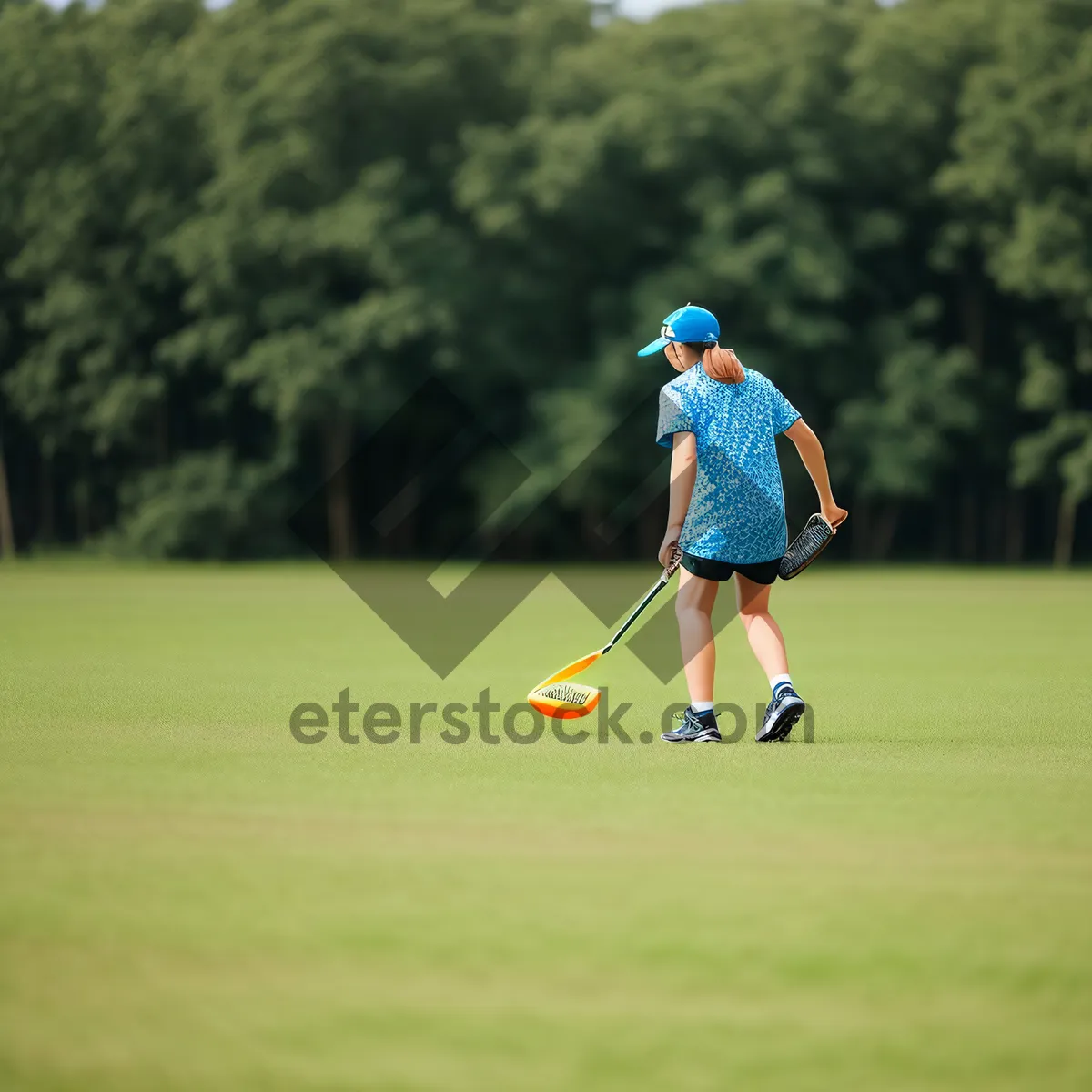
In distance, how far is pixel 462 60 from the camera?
41.7 meters

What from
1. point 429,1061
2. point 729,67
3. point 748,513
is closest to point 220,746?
point 748,513

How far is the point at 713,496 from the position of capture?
9297mm

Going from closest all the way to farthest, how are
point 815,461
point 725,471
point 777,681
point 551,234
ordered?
point 777,681 → point 725,471 → point 815,461 → point 551,234

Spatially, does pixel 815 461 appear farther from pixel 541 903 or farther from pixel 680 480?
pixel 541 903

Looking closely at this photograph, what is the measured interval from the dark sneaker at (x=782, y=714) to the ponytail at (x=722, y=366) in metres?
1.68

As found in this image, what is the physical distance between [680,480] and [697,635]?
0.84m

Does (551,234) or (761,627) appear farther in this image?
(551,234)

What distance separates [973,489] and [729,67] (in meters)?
12.2

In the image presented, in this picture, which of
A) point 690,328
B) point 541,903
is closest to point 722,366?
point 690,328

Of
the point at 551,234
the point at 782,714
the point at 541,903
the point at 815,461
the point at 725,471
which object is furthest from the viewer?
the point at 551,234

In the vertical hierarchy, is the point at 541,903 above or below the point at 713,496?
below

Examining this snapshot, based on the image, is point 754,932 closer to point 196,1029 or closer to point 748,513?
point 196,1029

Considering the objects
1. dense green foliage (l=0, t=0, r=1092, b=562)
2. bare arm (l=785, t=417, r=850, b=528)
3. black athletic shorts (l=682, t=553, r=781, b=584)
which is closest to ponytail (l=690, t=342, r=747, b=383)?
Result: bare arm (l=785, t=417, r=850, b=528)

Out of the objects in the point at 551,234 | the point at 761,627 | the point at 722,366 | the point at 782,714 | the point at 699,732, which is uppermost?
the point at 551,234
